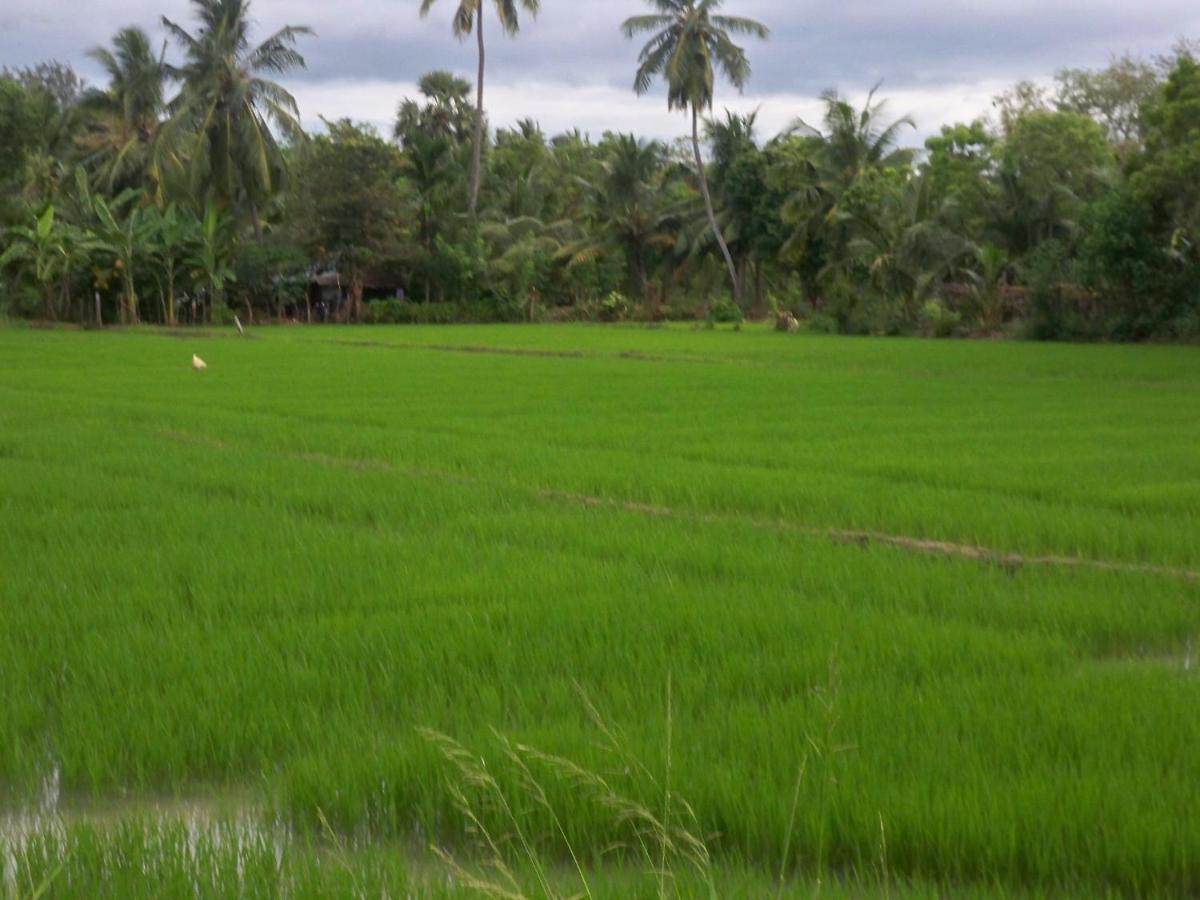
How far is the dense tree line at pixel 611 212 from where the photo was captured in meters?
23.5

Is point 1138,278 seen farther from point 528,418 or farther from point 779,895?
point 779,895

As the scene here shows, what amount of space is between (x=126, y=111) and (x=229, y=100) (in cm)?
452

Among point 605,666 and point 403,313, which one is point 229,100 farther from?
point 605,666

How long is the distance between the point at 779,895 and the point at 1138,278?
21539 millimetres

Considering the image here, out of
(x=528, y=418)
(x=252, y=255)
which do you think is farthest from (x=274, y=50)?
(x=528, y=418)

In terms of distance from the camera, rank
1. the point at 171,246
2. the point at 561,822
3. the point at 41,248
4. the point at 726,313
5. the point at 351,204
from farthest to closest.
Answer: the point at 351,204 < the point at 726,313 < the point at 171,246 < the point at 41,248 < the point at 561,822

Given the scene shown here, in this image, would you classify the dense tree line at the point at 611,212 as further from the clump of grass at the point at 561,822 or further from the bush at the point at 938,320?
the clump of grass at the point at 561,822

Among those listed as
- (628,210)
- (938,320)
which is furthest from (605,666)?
(628,210)

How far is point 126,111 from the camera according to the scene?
35094 mm

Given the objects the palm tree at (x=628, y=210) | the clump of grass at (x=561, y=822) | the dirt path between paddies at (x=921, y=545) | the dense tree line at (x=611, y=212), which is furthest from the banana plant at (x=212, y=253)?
the clump of grass at (x=561, y=822)

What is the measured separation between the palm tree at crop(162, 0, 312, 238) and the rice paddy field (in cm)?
2480

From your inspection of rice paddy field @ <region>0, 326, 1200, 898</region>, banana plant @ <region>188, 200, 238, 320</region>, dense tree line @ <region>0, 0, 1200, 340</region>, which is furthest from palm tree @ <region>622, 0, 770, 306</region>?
rice paddy field @ <region>0, 326, 1200, 898</region>

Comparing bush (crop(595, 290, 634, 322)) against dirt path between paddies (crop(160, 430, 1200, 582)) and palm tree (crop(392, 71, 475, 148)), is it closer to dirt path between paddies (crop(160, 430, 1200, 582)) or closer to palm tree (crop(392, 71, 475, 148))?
palm tree (crop(392, 71, 475, 148))

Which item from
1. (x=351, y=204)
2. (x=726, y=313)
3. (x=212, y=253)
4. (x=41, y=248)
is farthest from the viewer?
(x=351, y=204)
